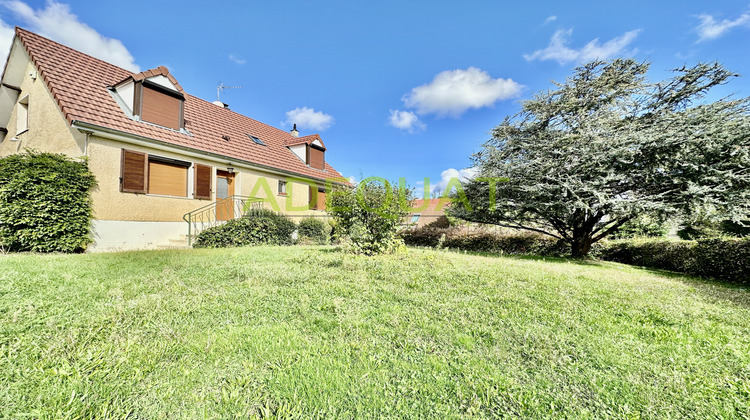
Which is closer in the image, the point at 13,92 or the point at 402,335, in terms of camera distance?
the point at 402,335

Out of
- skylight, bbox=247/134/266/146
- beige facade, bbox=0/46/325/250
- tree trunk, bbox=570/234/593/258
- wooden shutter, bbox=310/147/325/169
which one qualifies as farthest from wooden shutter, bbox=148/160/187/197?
tree trunk, bbox=570/234/593/258

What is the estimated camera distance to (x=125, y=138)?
348 inches

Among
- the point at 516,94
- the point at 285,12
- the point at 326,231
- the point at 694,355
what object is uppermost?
the point at 285,12

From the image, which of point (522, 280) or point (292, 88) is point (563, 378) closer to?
point (522, 280)

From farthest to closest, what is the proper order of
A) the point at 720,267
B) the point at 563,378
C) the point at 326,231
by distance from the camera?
1. the point at 326,231
2. the point at 720,267
3. the point at 563,378

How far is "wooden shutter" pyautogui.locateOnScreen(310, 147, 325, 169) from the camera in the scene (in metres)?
17.5

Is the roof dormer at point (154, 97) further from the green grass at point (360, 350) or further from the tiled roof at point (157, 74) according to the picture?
the green grass at point (360, 350)

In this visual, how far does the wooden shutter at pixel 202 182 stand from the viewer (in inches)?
424

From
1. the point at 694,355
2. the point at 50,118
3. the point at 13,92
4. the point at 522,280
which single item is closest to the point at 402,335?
the point at 694,355

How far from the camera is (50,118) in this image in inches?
360

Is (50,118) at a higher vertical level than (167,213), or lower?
higher

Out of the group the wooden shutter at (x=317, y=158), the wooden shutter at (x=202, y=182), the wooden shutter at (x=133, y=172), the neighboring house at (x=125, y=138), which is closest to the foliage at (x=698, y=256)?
the neighboring house at (x=125, y=138)

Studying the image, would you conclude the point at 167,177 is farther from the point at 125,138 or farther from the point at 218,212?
the point at 218,212

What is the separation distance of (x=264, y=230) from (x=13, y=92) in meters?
10.8
